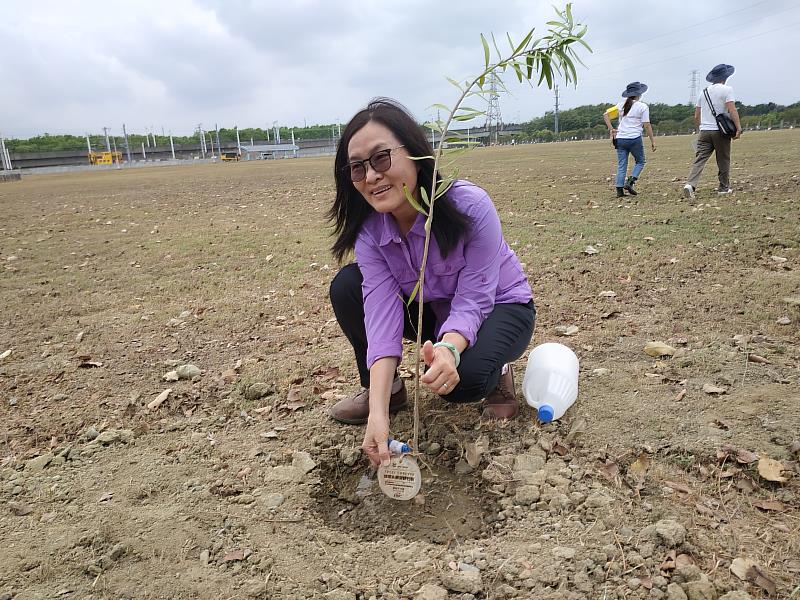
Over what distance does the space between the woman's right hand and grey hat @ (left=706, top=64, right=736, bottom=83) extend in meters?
6.92

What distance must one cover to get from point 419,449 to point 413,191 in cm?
101

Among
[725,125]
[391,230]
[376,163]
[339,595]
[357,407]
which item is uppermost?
[725,125]

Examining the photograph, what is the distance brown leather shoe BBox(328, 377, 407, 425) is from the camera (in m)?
2.40

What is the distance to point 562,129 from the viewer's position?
76.0m

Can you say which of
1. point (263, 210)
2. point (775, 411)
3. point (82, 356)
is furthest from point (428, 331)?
point (263, 210)

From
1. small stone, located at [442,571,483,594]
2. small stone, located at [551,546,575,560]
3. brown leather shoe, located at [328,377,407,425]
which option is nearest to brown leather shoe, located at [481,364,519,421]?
brown leather shoe, located at [328,377,407,425]

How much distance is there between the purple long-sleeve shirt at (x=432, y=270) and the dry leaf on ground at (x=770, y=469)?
3.43ft

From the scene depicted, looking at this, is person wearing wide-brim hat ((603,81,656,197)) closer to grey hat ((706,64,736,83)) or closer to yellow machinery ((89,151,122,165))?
grey hat ((706,64,736,83))

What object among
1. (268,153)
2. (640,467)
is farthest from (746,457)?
(268,153)

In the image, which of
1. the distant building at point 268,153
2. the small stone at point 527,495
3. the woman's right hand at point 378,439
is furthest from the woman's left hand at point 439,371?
the distant building at point 268,153

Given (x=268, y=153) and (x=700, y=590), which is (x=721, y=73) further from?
(x=268, y=153)

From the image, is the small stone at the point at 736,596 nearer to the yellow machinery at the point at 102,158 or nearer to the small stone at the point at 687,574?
the small stone at the point at 687,574

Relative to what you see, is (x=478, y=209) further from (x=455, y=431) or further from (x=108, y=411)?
(x=108, y=411)

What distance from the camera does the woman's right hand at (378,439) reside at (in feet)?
5.75
